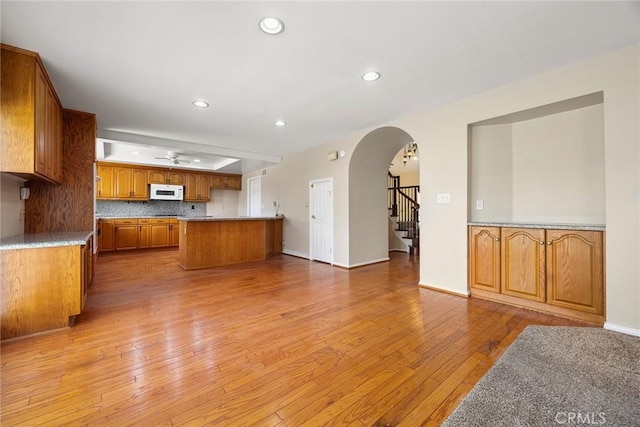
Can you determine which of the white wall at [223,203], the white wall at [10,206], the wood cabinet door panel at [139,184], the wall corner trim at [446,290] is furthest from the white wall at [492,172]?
the wood cabinet door panel at [139,184]

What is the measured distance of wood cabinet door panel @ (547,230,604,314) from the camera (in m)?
2.44

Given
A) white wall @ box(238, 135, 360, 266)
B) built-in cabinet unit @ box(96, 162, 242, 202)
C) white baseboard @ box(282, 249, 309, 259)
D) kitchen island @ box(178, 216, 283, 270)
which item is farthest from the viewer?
built-in cabinet unit @ box(96, 162, 242, 202)

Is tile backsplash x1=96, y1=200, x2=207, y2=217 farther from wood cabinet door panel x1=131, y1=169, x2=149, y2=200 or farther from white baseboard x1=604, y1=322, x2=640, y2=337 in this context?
white baseboard x1=604, y1=322, x2=640, y2=337

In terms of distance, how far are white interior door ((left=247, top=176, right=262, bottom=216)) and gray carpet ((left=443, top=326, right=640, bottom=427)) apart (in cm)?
699

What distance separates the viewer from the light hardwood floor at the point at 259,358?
1.42m

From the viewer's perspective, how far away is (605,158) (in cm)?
238

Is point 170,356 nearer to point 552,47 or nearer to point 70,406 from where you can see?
point 70,406

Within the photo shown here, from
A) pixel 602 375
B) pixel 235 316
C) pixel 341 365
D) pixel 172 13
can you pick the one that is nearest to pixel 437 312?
pixel 602 375

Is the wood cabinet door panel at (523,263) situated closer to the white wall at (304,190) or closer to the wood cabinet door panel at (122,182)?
the white wall at (304,190)

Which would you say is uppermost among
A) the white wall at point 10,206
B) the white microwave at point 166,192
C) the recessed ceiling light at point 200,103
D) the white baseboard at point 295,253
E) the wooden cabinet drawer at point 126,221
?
the recessed ceiling light at point 200,103

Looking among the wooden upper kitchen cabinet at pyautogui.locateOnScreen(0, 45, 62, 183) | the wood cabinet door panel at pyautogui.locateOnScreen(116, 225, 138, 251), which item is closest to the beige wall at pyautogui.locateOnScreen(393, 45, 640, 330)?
the wooden upper kitchen cabinet at pyautogui.locateOnScreen(0, 45, 62, 183)

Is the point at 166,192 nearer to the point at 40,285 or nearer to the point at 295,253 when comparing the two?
the point at 295,253

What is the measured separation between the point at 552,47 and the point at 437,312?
267cm

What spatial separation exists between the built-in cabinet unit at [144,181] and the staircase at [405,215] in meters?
5.40
